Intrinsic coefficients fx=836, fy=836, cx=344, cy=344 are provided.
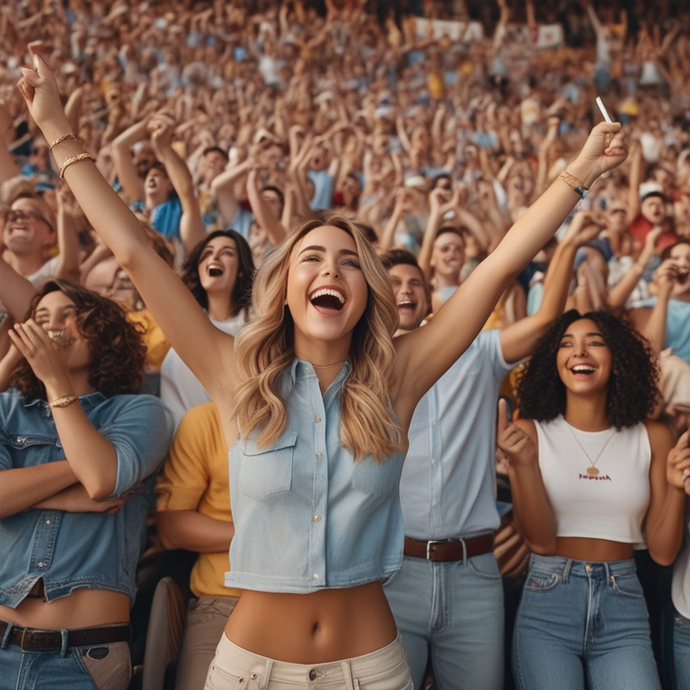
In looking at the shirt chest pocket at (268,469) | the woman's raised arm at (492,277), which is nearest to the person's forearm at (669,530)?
the woman's raised arm at (492,277)

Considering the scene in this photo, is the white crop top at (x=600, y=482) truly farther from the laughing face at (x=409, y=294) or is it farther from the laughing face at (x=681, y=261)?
the laughing face at (x=681, y=261)

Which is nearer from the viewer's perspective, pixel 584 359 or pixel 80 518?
pixel 80 518

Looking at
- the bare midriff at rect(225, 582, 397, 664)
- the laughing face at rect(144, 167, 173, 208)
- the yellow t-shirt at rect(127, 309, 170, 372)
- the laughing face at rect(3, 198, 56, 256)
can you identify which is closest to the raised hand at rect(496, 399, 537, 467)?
the bare midriff at rect(225, 582, 397, 664)

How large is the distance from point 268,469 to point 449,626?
2.93 ft

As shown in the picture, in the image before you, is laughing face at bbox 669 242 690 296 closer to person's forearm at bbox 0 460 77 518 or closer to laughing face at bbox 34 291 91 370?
laughing face at bbox 34 291 91 370

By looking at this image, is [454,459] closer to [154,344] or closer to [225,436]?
[225,436]

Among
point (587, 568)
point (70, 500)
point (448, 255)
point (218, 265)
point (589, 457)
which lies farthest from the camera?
point (448, 255)

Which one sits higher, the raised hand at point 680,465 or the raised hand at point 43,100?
the raised hand at point 43,100

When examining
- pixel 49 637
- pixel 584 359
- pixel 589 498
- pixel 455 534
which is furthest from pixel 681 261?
pixel 49 637

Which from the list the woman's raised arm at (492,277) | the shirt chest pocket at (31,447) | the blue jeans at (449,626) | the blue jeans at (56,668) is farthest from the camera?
the blue jeans at (449,626)

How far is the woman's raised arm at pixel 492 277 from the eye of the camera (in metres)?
1.59

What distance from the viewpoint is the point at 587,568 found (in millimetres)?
2217

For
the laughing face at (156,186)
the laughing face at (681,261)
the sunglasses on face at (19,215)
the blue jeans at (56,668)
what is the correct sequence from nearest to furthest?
the blue jeans at (56,668), the sunglasses on face at (19,215), the laughing face at (681,261), the laughing face at (156,186)

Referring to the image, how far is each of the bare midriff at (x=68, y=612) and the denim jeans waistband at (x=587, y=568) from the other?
1124 mm
